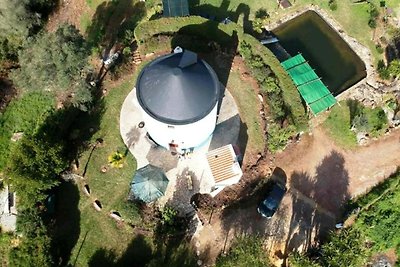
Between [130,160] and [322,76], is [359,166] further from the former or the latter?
[130,160]

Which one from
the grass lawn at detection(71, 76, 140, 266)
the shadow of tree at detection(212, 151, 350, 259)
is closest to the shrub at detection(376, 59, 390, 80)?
the shadow of tree at detection(212, 151, 350, 259)

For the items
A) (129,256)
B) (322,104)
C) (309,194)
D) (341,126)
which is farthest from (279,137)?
(129,256)

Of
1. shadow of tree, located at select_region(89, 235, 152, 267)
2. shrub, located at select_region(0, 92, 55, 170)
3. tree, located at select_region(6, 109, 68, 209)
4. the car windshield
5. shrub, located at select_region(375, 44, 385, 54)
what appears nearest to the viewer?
tree, located at select_region(6, 109, 68, 209)

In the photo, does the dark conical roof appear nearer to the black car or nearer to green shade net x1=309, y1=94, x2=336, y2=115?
the black car

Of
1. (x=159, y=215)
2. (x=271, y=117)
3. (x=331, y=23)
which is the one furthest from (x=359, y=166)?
(x=159, y=215)

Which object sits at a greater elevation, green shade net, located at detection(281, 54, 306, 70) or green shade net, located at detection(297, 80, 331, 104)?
green shade net, located at detection(281, 54, 306, 70)

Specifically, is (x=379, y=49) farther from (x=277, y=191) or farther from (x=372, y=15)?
(x=277, y=191)

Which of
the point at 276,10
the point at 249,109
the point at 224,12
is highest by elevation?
the point at 224,12
